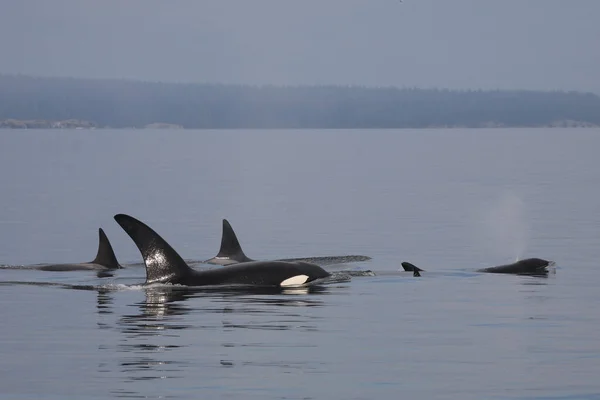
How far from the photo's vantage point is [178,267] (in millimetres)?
26234

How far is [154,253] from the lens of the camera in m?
25.8

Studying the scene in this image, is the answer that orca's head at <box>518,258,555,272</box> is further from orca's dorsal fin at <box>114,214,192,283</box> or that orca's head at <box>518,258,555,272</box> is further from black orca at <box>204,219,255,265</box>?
orca's dorsal fin at <box>114,214,192,283</box>

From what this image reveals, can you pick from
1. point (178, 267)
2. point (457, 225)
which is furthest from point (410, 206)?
point (178, 267)

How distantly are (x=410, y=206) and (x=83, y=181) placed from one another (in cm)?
3491

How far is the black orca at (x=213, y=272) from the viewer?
25.7 m

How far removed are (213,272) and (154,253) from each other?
1579 millimetres

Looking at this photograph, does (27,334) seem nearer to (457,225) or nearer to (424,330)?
(424,330)

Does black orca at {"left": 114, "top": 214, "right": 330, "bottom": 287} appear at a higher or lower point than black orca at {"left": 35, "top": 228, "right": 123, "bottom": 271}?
lower

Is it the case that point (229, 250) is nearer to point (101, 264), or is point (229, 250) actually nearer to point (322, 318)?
point (101, 264)

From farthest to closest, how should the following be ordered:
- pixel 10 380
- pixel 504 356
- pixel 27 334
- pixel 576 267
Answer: pixel 576 267, pixel 27 334, pixel 504 356, pixel 10 380

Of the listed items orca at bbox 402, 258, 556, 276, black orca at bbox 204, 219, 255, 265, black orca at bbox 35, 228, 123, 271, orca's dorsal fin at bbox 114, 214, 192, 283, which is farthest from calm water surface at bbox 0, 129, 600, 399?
black orca at bbox 204, 219, 255, 265

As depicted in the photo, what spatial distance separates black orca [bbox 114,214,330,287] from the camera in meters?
25.7

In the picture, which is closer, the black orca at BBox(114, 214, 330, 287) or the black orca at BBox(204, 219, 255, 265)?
the black orca at BBox(114, 214, 330, 287)

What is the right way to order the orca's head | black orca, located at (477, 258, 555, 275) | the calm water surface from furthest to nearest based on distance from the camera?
the orca's head, black orca, located at (477, 258, 555, 275), the calm water surface
